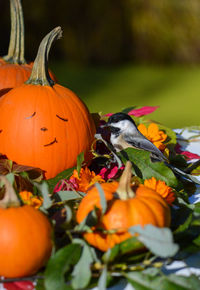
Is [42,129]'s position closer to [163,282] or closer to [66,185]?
[66,185]

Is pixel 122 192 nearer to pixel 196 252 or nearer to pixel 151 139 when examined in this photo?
pixel 196 252

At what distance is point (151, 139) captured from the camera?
1.72 meters

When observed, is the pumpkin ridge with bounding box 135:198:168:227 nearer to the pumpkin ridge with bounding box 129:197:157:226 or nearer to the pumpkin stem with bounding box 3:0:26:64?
the pumpkin ridge with bounding box 129:197:157:226

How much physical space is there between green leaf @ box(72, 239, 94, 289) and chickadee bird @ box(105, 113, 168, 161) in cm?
58

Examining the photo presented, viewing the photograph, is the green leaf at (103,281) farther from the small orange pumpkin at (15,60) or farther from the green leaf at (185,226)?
the small orange pumpkin at (15,60)

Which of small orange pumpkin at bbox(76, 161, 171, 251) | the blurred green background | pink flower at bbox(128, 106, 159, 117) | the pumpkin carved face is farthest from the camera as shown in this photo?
the blurred green background

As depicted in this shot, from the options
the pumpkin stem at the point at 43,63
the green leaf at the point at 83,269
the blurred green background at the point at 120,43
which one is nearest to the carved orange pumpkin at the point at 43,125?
the pumpkin stem at the point at 43,63

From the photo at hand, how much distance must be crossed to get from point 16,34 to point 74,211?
1.05 meters

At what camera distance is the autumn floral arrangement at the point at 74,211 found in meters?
0.99

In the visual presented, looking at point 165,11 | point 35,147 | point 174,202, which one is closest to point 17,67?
point 35,147

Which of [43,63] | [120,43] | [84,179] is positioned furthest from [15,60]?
[120,43]

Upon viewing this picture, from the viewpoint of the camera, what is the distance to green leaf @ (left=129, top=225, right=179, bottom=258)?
38.0 inches

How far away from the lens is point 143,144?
155cm

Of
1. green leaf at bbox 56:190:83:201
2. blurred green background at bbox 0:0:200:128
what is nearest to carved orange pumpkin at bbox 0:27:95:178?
green leaf at bbox 56:190:83:201
